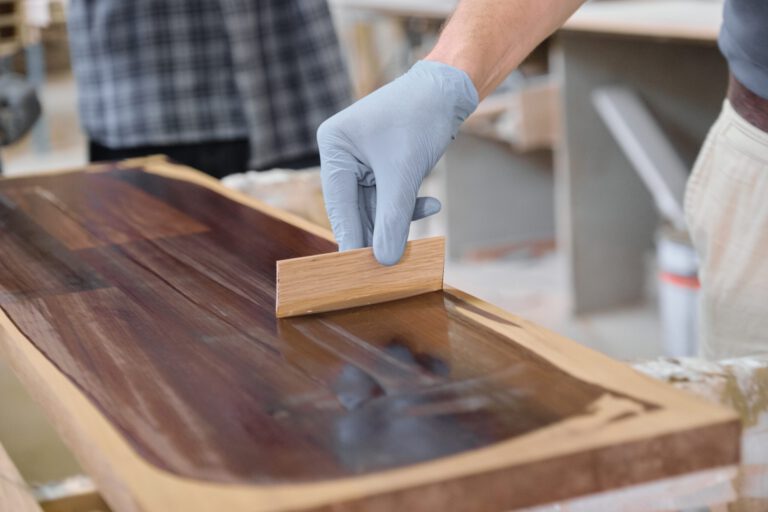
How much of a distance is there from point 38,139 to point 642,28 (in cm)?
357

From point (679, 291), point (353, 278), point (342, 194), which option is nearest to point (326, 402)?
point (353, 278)

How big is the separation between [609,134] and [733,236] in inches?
66.5

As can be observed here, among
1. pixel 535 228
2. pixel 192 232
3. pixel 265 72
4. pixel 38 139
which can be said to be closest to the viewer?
pixel 192 232

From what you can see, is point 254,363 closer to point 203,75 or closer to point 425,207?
point 425,207

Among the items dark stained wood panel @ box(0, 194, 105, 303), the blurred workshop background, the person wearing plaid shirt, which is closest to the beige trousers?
dark stained wood panel @ box(0, 194, 105, 303)

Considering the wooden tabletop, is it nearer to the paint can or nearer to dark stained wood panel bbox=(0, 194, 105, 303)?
the paint can

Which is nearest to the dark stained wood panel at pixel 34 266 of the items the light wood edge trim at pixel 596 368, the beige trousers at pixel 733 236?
the light wood edge trim at pixel 596 368

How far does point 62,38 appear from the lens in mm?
6078

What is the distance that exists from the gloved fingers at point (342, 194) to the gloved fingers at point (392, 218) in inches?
1.4

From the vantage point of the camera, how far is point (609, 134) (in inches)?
110

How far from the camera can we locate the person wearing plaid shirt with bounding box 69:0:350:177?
1880mm

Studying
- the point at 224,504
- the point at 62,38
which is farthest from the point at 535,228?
the point at 62,38

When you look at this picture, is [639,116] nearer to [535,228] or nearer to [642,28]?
[642,28]

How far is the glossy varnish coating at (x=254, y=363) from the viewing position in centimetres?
60
